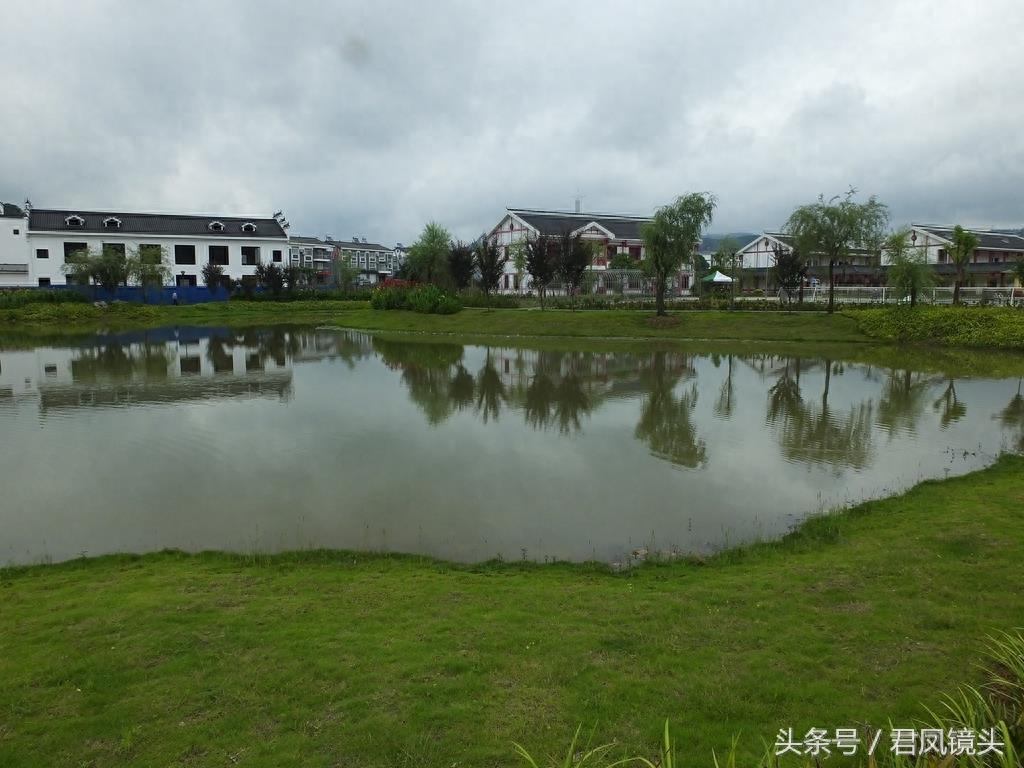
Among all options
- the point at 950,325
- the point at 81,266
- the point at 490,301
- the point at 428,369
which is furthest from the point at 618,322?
the point at 81,266

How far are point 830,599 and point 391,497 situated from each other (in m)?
5.55

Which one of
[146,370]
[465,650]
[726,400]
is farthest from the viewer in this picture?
[146,370]

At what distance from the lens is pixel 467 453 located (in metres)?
11.5

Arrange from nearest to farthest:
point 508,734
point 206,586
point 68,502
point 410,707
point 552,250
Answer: point 508,734, point 410,707, point 206,586, point 68,502, point 552,250

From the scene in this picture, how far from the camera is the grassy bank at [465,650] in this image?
3857 mm

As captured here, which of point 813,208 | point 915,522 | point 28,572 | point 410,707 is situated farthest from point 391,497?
point 813,208

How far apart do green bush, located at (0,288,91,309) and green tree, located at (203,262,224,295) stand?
940 centimetres

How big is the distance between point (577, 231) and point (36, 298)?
3944 centimetres

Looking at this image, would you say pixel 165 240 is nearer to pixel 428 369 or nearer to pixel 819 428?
pixel 428 369

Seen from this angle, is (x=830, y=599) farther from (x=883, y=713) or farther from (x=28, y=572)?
(x=28, y=572)

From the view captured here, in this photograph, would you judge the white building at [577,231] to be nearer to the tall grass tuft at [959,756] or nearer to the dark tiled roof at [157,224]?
the dark tiled roof at [157,224]

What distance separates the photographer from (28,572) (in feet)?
22.2

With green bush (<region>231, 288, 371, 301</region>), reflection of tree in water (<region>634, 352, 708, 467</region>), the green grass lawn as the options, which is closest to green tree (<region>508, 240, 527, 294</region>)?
the green grass lawn

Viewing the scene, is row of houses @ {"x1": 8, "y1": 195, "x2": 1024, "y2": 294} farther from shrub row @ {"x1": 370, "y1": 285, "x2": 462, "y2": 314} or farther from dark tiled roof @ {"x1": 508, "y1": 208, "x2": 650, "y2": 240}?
shrub row @ {"x1": 370, "y1": 285, "x2": 462, "y2": 314}
